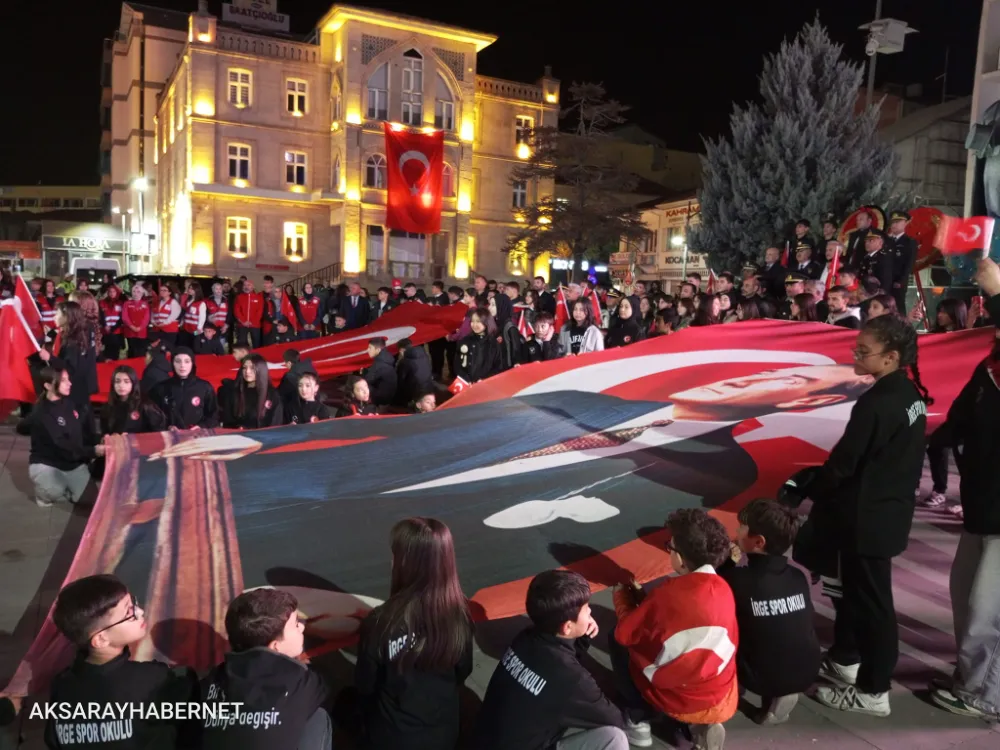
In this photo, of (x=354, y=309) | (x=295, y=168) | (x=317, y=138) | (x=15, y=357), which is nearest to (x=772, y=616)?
(x=15, y=357)

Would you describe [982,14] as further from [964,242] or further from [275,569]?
[275,569]

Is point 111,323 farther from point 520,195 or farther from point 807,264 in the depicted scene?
point 520,195

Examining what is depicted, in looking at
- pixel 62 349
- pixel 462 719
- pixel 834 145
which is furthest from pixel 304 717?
pixel 834 145

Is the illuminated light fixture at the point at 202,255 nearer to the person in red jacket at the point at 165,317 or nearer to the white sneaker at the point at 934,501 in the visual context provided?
the person in red jacket at the point at 165,317

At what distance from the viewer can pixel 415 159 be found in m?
33.2

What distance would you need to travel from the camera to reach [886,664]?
345 cm

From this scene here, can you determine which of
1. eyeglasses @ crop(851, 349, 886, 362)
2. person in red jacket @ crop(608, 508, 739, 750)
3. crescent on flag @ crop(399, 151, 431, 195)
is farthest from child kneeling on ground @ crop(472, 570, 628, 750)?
crescent on flag @ crop(399, 151, 431, 195)

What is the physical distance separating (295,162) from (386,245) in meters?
5.76

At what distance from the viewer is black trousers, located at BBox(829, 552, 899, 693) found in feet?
11.2

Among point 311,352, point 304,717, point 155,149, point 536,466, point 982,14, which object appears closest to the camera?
point 304,717

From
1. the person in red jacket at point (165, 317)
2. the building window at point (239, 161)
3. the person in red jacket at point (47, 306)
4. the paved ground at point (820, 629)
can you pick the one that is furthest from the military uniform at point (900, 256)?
the building window at point (239, 161)

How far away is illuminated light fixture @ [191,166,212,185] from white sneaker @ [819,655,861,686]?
34.7m

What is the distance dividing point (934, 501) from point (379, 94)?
33.1m

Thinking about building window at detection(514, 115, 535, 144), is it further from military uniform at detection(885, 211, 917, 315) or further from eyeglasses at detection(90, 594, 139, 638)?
eyeglasses at detection(90, 594, 139, 638)
